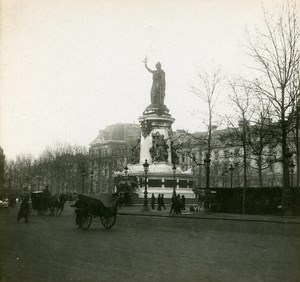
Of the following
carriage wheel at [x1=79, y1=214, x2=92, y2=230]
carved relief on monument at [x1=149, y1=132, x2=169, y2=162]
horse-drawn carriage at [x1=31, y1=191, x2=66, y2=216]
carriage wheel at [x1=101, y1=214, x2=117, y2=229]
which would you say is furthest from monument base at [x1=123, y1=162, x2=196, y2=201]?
carriage wheel at [x1=79, y1=214, x2=92, y2=230]

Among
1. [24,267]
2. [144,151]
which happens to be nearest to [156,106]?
[144,151]

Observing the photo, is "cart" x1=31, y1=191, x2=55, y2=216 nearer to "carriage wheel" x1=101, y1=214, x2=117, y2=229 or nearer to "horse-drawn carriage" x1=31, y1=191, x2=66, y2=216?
"horse-drawn carriage" x1=31, y1=191, x2=66, y2=216

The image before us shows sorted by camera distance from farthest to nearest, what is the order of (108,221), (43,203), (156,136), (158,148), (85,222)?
(158,148) < (156,136) < (43,203) < (108,221) < (85,222)

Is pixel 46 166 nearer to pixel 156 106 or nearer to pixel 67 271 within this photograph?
pixel 156 106

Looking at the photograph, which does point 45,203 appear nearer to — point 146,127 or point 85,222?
point 85,222

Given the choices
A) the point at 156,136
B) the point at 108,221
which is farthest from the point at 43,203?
the point at 156,136
